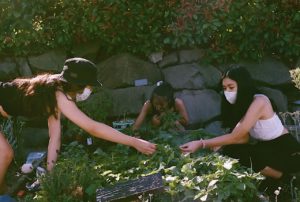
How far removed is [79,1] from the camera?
22.6 ft

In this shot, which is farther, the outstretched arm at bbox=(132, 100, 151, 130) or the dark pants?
the outstretched arm at bbox=(132, 100, 151, 130)

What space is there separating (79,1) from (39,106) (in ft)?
9.63

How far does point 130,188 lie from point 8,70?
166 inches

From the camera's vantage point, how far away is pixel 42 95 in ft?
13.9

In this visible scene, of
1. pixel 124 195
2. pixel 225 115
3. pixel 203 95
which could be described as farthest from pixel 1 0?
pixel 124 195

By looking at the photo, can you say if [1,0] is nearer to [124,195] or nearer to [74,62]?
[74,62]

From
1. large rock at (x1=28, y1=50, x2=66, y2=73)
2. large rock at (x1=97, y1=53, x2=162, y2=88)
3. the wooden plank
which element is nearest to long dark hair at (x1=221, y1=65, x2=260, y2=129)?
the wooden plank

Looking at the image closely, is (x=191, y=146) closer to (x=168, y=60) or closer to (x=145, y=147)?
(x=145, y=147)

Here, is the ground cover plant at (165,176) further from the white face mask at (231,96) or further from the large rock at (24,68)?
the large rock at (24,68)

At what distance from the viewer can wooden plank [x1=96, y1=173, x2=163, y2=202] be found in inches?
134

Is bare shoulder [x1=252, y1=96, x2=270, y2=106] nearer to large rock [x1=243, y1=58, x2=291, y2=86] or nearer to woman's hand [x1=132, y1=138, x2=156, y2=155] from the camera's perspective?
woman's hand [x1=132, y1=138, x2=156, y2=155]

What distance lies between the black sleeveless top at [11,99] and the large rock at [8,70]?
112 inches

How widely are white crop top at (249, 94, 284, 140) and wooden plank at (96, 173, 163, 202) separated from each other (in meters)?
1.61

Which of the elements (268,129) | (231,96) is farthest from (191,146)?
(268,129)
